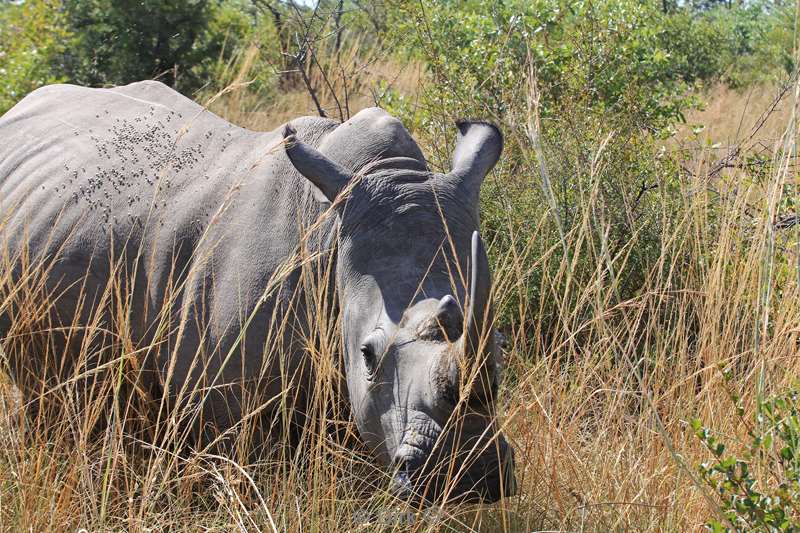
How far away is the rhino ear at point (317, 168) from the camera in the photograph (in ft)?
10.6

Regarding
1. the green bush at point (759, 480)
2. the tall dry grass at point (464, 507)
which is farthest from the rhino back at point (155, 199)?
the green bush at point (759, 480)

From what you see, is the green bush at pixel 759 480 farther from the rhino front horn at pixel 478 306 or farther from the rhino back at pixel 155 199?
the rhino back at pixel 155 199

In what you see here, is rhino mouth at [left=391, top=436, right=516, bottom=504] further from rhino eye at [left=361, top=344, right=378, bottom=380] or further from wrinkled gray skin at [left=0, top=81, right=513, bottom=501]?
rhino eye at [left=361, top=344, right=378, bottom=380]

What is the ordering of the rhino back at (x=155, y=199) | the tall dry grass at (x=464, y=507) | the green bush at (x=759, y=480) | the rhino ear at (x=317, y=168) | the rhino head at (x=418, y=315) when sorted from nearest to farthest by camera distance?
the green bush at (x=759, y=480) → the rhino head at (x=418, y=315) → the tall dry grass at (x=464, y=507) → the rhino ear at (x=317, y=168) → the rhino back at (x=155, y=199)

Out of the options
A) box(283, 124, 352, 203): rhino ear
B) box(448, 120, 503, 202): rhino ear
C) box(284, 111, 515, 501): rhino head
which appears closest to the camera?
box(284, 111, 515, 501): rhino head

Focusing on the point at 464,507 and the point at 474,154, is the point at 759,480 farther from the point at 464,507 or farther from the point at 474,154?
the point at 474,154

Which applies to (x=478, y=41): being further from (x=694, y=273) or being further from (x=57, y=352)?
(x=57, y=352)

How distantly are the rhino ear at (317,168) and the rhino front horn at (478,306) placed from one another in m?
0.77

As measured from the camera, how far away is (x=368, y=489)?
3428 mm

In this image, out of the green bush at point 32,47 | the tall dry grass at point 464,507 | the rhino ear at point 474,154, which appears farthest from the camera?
the green bush at point 32,47

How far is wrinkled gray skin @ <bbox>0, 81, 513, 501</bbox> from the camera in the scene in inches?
108

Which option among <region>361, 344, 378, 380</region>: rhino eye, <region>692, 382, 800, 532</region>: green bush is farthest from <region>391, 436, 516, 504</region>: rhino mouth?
<region>692, 382, 800, 532</region>: green bush

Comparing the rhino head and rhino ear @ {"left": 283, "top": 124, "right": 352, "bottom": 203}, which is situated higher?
rhino ear @ {"left": 283, "top": 124, "right": 352, "bottom": 203}

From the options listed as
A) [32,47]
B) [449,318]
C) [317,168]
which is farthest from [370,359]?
[32,47]
